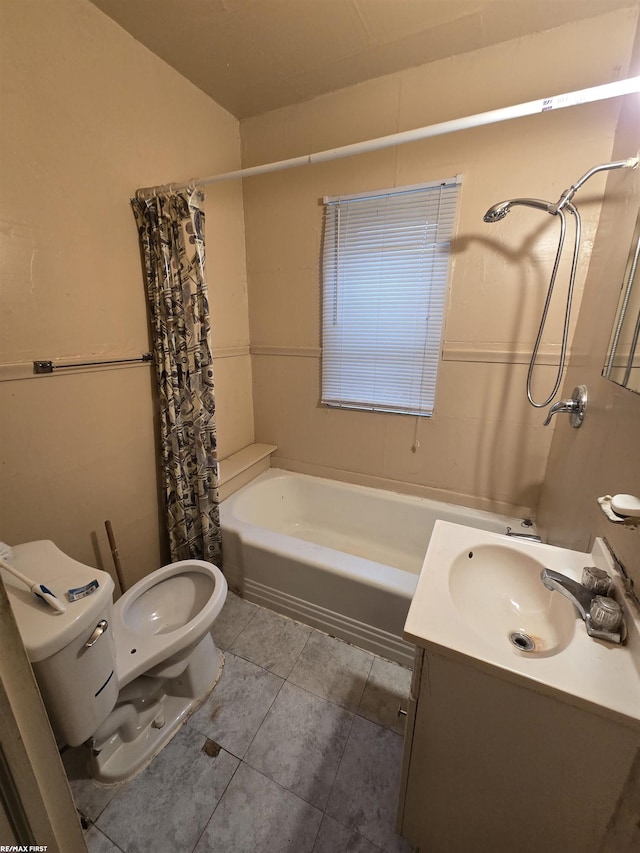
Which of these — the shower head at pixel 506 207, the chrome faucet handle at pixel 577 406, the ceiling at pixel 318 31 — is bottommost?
the chrome faucet handle at pixel 577 406

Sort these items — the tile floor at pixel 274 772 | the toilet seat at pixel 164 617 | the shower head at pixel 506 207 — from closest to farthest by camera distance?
the tile floor at pixel 274 772 → the toilet seat at pixel 164 617 → the shower head at pixel 506 207

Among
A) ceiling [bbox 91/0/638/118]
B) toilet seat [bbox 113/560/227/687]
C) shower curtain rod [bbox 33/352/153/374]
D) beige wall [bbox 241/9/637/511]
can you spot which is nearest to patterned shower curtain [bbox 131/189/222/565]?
shower curtain rod [bbox 33/352/153/374]

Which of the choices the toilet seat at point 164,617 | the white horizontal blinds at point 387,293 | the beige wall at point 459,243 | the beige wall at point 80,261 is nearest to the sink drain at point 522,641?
the toilet seat at point 164,617

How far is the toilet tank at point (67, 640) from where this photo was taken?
75 cm

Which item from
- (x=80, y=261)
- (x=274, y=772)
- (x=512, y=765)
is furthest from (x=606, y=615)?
(x=80, y=261)

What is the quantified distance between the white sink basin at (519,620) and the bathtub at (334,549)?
19.1 inches

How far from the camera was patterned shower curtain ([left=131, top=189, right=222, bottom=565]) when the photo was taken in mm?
1412

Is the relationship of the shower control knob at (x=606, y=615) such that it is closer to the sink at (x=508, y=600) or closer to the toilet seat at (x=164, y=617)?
the sink at (x=508, y=600)

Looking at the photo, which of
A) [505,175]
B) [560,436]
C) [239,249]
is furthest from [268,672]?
[505,175]

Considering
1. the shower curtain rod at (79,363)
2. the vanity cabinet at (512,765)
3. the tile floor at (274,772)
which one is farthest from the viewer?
the shower curtain rod at (79,363)

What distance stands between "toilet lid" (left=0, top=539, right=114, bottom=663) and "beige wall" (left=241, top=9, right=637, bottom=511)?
152 cm

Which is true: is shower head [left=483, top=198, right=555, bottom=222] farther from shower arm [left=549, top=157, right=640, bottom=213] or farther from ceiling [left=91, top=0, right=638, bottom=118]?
ceiling [left=91, top=0, right=638, bottom=118]

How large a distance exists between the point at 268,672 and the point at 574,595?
1231 millimetres

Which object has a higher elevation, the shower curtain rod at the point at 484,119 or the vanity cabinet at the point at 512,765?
the shower curtain rod at the point at 484,119
